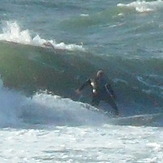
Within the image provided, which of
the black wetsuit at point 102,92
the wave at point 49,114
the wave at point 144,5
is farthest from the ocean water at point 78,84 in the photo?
the black wetsuit at point 102,92

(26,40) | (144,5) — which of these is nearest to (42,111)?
(26,40)

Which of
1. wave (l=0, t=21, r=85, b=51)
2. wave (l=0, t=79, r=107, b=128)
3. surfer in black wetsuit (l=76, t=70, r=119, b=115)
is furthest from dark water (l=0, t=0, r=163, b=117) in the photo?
surfer in black wetsuit (l=76, t=70, r=119, b=115)

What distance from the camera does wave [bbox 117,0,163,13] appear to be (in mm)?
39412

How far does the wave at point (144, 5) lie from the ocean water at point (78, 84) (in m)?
0.23

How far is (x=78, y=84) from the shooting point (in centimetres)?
2208

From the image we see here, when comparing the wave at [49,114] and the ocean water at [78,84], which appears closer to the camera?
the ocean water at [78,84]

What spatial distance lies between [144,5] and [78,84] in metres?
19.4

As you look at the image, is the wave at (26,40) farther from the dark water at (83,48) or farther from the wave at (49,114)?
the wave at (49,114)

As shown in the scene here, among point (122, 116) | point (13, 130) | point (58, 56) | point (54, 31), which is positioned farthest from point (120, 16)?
point (13, 130)

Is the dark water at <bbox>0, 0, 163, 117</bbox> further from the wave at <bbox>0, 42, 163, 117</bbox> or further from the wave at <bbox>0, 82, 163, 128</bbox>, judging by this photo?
the wave at <bbox>0, 82, 163, 128</bbox>

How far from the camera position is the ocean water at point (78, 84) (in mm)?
14398

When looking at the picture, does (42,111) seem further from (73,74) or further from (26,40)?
(26,40)

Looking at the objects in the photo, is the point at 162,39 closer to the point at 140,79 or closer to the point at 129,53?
the point at 129,53

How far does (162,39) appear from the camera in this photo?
31250 mm
